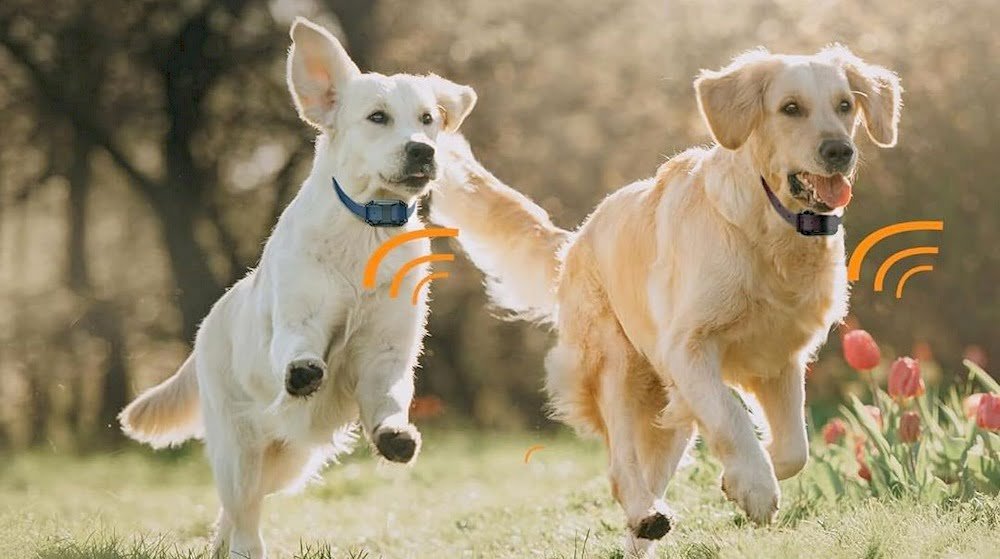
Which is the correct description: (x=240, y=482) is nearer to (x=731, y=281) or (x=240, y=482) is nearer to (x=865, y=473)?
(x=731, y=281)

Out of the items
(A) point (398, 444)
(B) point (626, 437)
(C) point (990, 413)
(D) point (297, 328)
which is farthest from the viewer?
(B) point (626, 437)

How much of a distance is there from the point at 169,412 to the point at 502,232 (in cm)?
172

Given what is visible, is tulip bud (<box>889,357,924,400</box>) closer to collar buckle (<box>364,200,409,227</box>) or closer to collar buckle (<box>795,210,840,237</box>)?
collar buckle (<box>795,210,840,237</box>)

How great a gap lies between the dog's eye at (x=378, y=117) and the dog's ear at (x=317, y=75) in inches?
8.8

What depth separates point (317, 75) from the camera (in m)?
4.82

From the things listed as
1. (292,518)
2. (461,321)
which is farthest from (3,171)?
(292,518)

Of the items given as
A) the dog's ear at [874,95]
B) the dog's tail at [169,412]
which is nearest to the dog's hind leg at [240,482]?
the dog's tail at [169,412]

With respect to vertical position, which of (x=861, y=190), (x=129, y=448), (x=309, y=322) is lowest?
(x=129, y=448)

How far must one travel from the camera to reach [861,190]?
12.1 m

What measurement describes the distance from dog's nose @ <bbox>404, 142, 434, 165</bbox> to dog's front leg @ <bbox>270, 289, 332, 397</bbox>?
62cm

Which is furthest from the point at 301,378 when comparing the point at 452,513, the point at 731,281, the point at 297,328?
the point at 452,513

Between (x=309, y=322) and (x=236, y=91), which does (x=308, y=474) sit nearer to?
(x=309, y=322)

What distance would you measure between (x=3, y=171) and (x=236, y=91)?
234 centimetres

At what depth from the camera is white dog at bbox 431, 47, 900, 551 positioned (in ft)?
14.2
